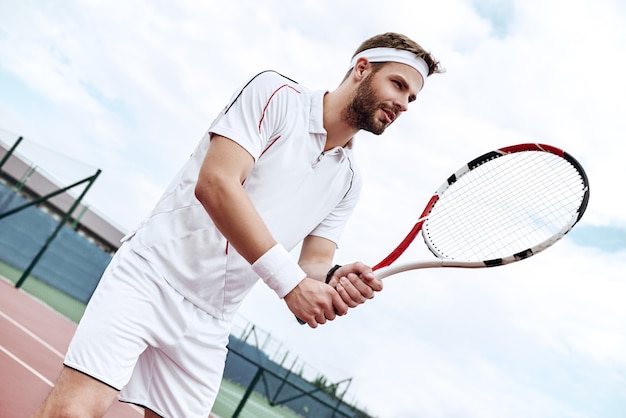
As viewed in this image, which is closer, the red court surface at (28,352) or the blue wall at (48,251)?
the red court surface at (28,352)

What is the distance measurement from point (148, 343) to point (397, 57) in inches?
53.6

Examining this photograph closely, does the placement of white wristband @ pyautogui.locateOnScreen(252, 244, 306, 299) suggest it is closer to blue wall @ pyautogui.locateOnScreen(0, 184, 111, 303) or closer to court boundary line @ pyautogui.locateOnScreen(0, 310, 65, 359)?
court boundary line @ pyautogui.locateOnScreen(0, 310, 65, 359)

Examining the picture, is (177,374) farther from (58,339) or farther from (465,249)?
(58,339)

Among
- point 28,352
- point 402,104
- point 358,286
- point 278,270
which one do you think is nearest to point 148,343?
point 278,270

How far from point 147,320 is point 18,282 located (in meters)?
9.98

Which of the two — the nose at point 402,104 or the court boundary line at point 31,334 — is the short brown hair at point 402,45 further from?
the court boundary line at point 31,334

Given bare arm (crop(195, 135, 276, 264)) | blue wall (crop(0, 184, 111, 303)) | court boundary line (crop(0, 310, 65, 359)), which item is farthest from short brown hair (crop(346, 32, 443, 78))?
blue wall (crop(0, 184, 111, 303))

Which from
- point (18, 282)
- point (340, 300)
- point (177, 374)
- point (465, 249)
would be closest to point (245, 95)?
point (340, 300)

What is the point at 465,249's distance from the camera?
278 cm

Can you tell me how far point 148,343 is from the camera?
82.9 inches

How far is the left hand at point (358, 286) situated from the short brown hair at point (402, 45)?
2.73 feet

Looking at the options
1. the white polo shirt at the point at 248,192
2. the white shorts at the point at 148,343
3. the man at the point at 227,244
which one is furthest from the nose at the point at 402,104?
the white shorts at the point at 148,343

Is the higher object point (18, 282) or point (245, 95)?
point (245, 95)

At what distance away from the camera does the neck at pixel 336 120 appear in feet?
7.51
